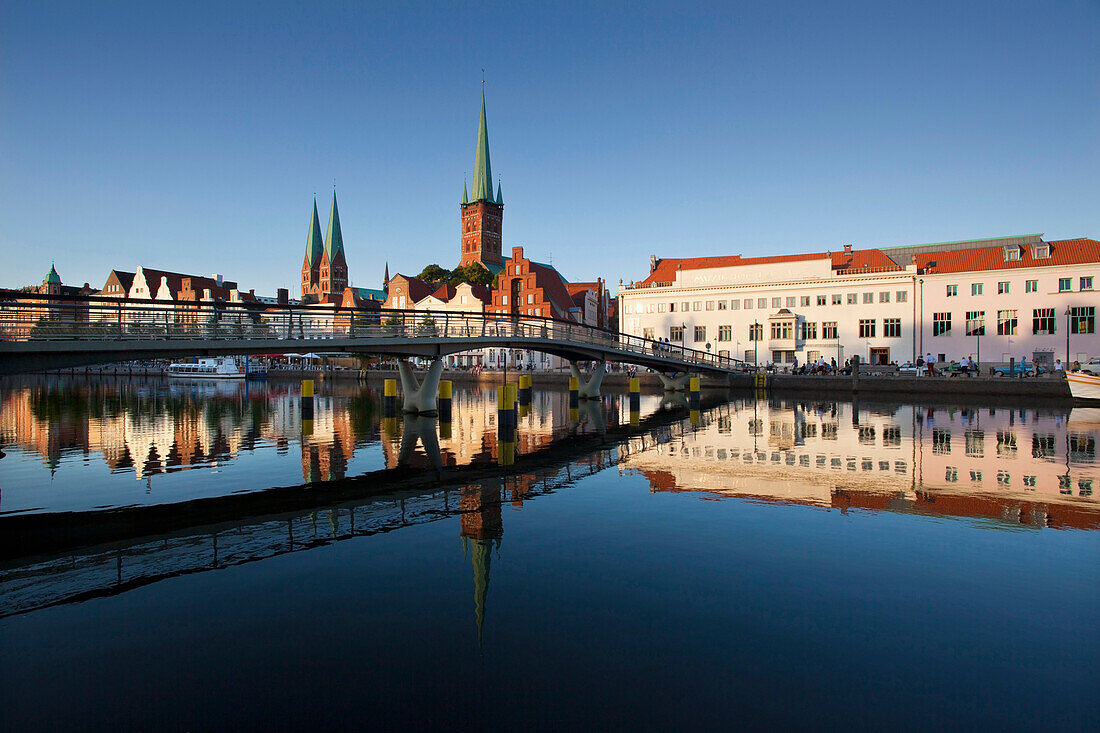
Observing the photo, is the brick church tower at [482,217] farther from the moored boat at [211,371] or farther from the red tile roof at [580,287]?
the moored boat at [211,371]

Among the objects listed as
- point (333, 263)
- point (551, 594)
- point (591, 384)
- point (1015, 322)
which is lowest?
point (551, 594)

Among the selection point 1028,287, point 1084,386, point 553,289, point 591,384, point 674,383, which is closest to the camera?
point 1084,386

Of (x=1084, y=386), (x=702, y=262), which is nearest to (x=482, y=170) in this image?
(x=702, y=262)

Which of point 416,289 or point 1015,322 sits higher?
point 416,289

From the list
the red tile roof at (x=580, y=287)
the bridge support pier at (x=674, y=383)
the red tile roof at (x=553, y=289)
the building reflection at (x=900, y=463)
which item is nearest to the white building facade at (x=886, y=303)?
the red tile roof at (x=553, y=289)

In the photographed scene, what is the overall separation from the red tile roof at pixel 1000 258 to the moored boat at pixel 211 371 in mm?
82355

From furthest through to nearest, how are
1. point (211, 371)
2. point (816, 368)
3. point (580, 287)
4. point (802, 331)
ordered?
1. point (580, 287)
2. point (211, 371)
3. point (802, 331)
4. point (816, 368)

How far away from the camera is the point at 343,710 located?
6.12m

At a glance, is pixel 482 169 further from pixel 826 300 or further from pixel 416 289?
pixel 826 300

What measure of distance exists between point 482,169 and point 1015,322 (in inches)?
3645

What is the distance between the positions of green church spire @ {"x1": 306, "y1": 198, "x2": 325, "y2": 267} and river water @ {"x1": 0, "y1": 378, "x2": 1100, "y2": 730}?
4753 inches

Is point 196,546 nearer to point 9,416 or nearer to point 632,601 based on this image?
point 632,601

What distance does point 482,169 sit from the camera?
123 meters

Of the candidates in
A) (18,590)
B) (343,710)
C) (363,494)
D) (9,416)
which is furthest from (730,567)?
(9,416)
